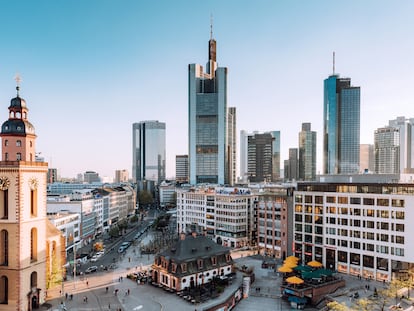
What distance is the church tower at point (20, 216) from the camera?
4625 cm

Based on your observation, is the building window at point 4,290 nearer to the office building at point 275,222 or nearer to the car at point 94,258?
the car at point 94,258

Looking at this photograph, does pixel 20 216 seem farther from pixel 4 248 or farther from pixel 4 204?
pixel 4 248

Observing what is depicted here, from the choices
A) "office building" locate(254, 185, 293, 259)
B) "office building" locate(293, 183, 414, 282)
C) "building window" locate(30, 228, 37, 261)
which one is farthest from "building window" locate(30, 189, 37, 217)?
"office building" locate(254, 185, 293, 259)

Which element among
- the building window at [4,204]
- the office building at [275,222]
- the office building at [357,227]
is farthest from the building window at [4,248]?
the office building at [275,222]

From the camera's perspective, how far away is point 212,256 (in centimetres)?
6969

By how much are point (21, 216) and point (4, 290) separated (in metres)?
10.7

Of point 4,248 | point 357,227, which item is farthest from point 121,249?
point 357,227

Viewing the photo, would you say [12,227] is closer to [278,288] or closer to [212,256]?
[212,256]

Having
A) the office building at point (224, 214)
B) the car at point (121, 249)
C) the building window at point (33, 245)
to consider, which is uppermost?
the building window at point (33, 245)

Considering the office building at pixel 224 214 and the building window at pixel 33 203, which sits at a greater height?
the building window at pixel 33 203

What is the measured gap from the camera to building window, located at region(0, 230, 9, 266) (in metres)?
46.6

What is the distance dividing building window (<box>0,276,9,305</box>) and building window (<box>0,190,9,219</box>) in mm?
8628

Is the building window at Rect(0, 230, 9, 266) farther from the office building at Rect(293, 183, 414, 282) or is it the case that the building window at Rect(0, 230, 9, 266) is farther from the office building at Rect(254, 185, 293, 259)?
the office building at Rect(254, 185, 293, 259)

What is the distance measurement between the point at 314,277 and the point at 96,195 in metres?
92.8
